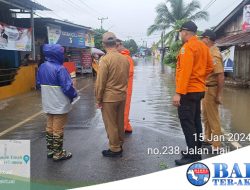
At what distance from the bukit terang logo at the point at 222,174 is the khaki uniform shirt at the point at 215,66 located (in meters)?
1.81

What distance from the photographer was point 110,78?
614 cm

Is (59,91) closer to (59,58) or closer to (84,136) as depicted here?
(59,58)

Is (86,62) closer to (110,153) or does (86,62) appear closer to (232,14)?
(232,14)

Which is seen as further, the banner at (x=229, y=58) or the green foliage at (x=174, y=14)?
the green foliage at (x=174, y=14)

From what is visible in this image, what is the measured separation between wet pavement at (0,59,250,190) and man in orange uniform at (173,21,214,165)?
0.47 m

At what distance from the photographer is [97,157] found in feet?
20.5

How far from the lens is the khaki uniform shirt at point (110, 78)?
609 cm

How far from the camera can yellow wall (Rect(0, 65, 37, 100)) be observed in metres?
14.2

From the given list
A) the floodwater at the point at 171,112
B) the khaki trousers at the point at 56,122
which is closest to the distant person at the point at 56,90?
the khaki trousers at the point at 56,122

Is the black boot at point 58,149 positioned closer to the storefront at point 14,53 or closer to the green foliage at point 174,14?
the storefront at point 14,53
